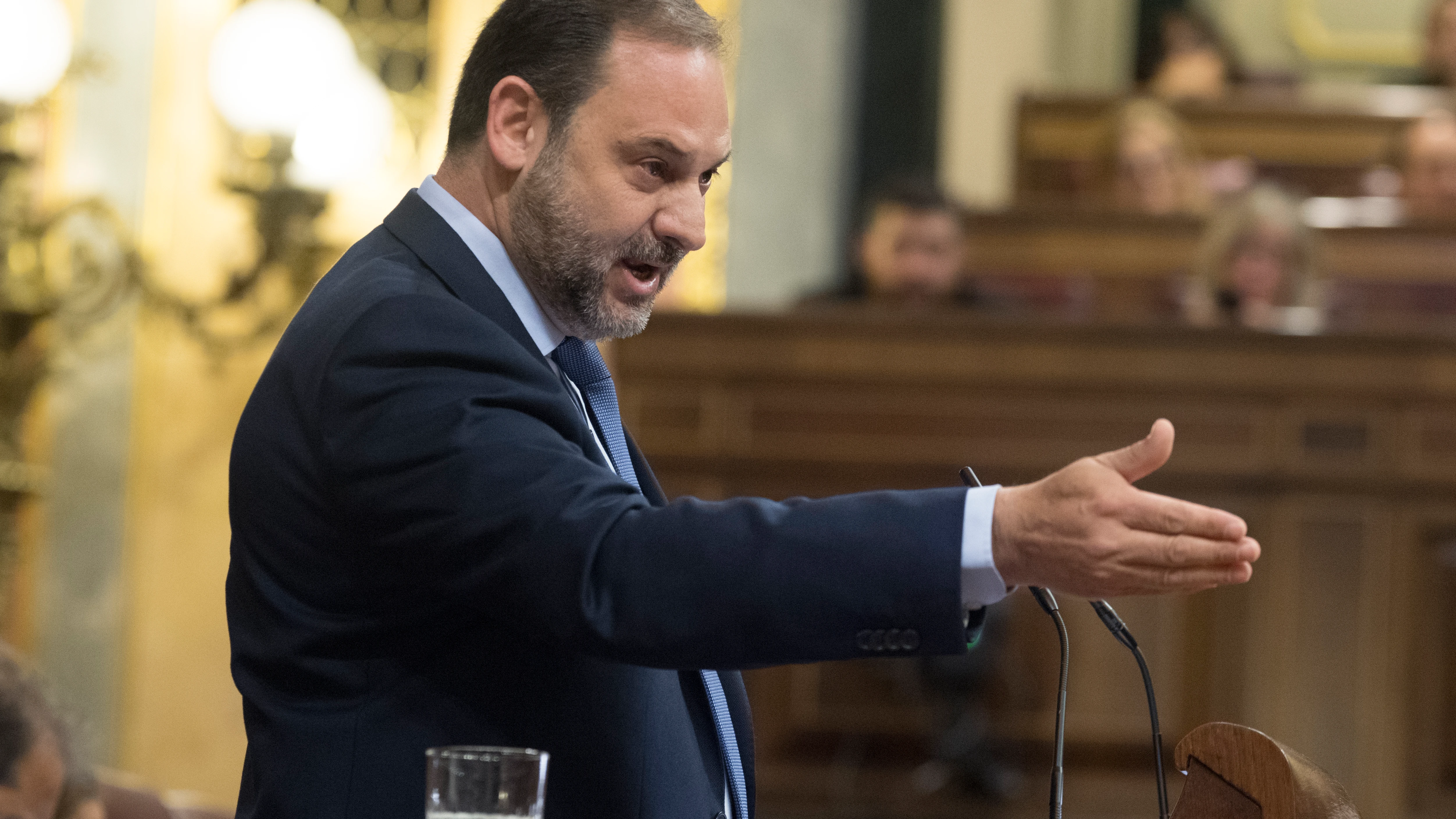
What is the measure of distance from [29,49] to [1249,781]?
3.86 meters

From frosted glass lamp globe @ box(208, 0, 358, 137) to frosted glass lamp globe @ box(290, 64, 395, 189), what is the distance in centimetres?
6

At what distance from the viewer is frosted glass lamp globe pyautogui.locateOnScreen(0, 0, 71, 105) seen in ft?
13.5

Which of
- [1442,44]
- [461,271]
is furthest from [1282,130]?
[461,271]

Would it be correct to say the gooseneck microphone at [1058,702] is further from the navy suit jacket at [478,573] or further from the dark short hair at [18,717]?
the dark short hair at [18,717]

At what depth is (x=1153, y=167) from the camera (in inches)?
265

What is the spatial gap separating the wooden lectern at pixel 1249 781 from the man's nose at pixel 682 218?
1.97 feet

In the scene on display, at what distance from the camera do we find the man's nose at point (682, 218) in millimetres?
1466

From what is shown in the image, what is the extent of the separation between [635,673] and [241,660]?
1.16 feet

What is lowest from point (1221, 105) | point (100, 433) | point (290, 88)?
point (100, 433)

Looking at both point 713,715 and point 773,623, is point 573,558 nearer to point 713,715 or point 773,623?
point 773,623

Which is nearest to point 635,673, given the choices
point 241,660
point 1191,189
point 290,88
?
point 241,660

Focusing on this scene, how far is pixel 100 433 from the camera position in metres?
4.67

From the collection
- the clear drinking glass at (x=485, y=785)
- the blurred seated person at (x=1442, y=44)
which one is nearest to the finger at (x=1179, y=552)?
the clear drinking glass at (x=485, y=785)

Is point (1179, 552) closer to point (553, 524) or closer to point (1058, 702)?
point (1058, 702)
